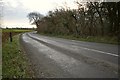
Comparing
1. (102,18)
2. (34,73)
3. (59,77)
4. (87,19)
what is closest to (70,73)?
(59,77)

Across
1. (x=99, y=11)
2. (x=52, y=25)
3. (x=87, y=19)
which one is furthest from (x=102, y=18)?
(x=52, y=25)

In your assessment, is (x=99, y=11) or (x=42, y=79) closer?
(x=42, y=79)

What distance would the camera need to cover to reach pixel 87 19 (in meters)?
44.0

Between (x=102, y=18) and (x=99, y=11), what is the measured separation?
1390 millimetres

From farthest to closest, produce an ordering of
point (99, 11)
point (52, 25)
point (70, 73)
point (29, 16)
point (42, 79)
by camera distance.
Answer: point (29, 16) < point (52, 25) < point (99, 11) < point (70, 73) < point (42, 79)

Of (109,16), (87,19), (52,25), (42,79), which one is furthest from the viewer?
(52,25)

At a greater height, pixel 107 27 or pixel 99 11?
pixel 99 11

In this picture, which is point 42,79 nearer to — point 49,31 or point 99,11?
point 99,11

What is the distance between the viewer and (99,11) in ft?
125

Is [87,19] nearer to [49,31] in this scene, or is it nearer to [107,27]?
[107,27]

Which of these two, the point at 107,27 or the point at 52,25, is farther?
the point at 52,25

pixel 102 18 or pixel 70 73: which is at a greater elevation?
pixel 102 18

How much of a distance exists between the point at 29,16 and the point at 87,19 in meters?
101

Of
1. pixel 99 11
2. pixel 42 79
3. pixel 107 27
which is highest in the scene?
pixel 99 11
